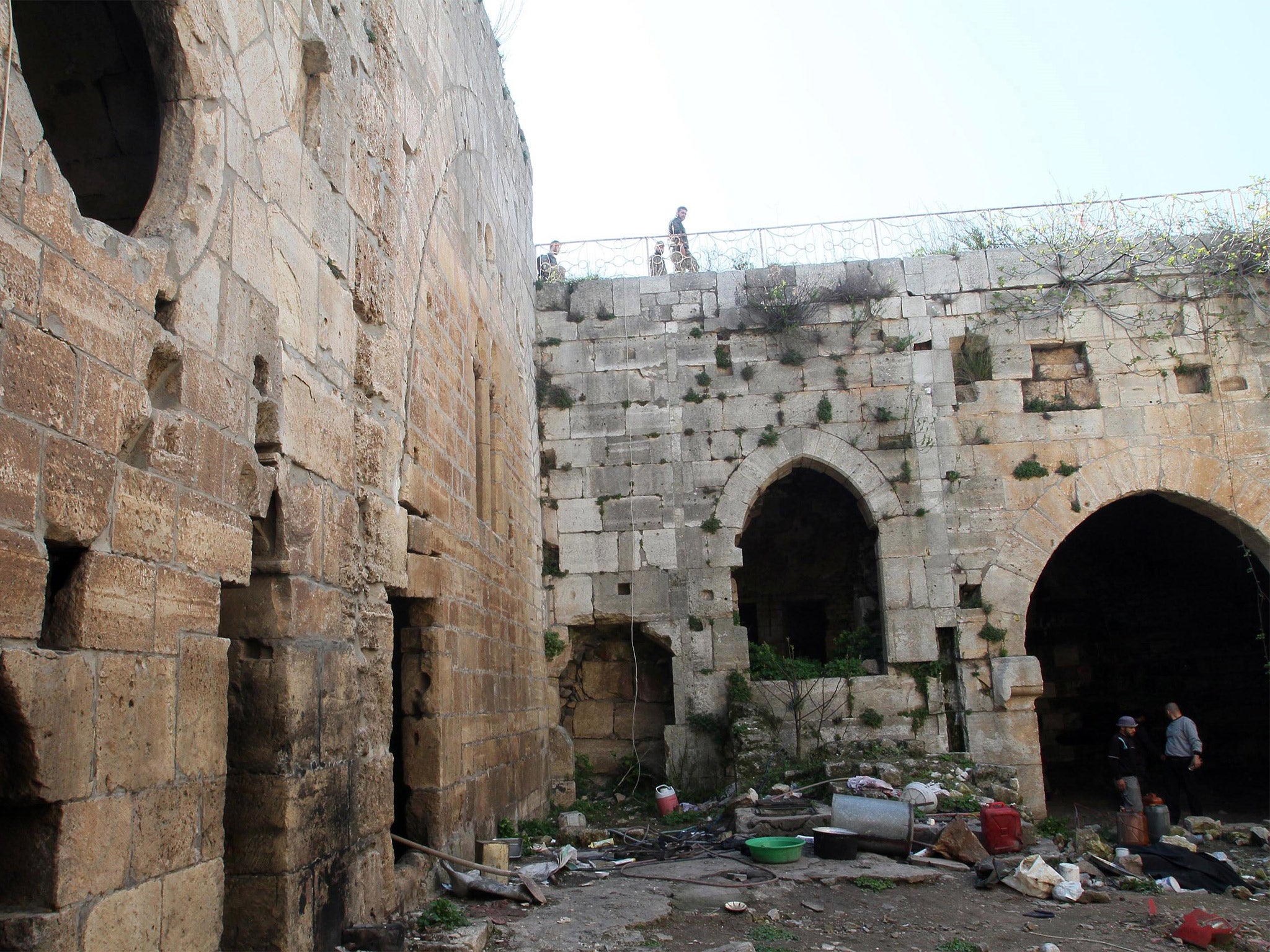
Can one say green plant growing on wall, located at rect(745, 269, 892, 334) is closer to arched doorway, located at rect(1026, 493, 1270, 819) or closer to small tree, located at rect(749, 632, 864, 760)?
small tree, located at rect(749, 632, 864, 760)

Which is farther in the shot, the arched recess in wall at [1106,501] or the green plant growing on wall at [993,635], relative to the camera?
the arched recess in wall at [1106,501]

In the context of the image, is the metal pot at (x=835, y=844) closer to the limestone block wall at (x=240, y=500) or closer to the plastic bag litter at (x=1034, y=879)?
the plastic bag litter at (x=1034, y=879)

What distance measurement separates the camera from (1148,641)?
1329cm

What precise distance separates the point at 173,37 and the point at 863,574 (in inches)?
362

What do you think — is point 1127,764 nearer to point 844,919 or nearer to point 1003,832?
point 1003,832

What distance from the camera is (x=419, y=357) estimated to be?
5656 millimetres

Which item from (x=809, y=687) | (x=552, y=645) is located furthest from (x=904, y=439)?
(x=552, y=645)

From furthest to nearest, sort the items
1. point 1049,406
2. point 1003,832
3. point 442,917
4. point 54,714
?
point 1049,406 < point 1003,832 < point 442,917 < point 54,714

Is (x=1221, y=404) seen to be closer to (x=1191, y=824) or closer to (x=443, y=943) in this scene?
(x=1191, y=824)

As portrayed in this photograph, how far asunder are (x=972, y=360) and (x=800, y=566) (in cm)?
428

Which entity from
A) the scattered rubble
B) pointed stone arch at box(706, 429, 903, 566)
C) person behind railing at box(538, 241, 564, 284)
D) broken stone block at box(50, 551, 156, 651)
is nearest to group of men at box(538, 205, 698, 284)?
person behind railing at box(538, 241, 564, 284)

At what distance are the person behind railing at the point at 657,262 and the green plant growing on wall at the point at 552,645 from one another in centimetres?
422

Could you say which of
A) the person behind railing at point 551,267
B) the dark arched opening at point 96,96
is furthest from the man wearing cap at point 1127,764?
the dark arched opening at point 96,96

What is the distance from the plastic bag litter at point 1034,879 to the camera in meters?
6.20
